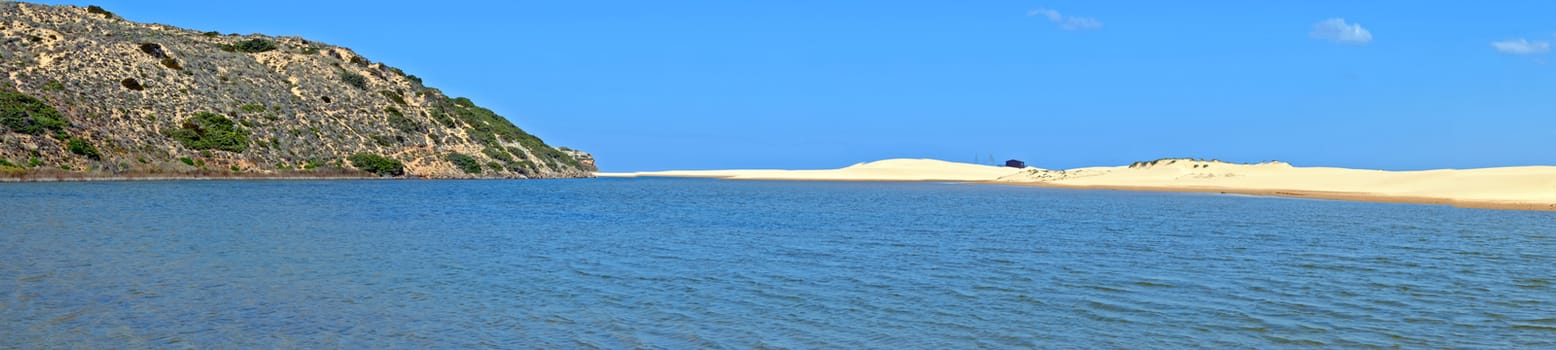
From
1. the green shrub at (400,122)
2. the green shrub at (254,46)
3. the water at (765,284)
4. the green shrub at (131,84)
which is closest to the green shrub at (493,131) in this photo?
the green shrub at (400,122)

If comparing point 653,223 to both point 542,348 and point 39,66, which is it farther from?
point 39,66

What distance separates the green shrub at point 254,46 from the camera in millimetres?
118812

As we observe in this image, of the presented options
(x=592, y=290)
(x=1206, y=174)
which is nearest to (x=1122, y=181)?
(x=1206, y=174)

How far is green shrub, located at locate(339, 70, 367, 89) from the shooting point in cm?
11981

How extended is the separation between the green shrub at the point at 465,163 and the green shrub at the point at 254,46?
25.8 metres

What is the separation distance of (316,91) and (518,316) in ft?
354

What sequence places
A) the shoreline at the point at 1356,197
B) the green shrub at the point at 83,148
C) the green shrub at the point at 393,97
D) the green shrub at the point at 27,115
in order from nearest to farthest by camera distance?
the shoreline at the point at 1356,197 → the green shrub at the point at 27,115 → the green shrub at the point at 83,148 → the green shrub at the point at 393,97

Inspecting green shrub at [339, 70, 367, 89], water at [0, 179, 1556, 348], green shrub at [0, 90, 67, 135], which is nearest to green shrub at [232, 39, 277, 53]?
green shrub at [339, 70, 367, 89]

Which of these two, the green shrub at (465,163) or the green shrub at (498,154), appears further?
the green shrub at (498,154)

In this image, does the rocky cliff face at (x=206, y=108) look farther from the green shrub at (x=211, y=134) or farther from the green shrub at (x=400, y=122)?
the green shrub at (x=400, y=122)

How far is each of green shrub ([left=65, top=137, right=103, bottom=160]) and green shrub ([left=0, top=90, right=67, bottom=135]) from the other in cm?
176

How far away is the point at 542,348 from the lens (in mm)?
11375

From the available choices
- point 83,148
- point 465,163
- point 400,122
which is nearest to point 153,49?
point 400,122

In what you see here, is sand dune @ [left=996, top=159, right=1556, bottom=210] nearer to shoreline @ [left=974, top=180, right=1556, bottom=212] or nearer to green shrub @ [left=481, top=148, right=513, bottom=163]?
shoreline @ [left=974, top=180, right=1556, bottom=212]
